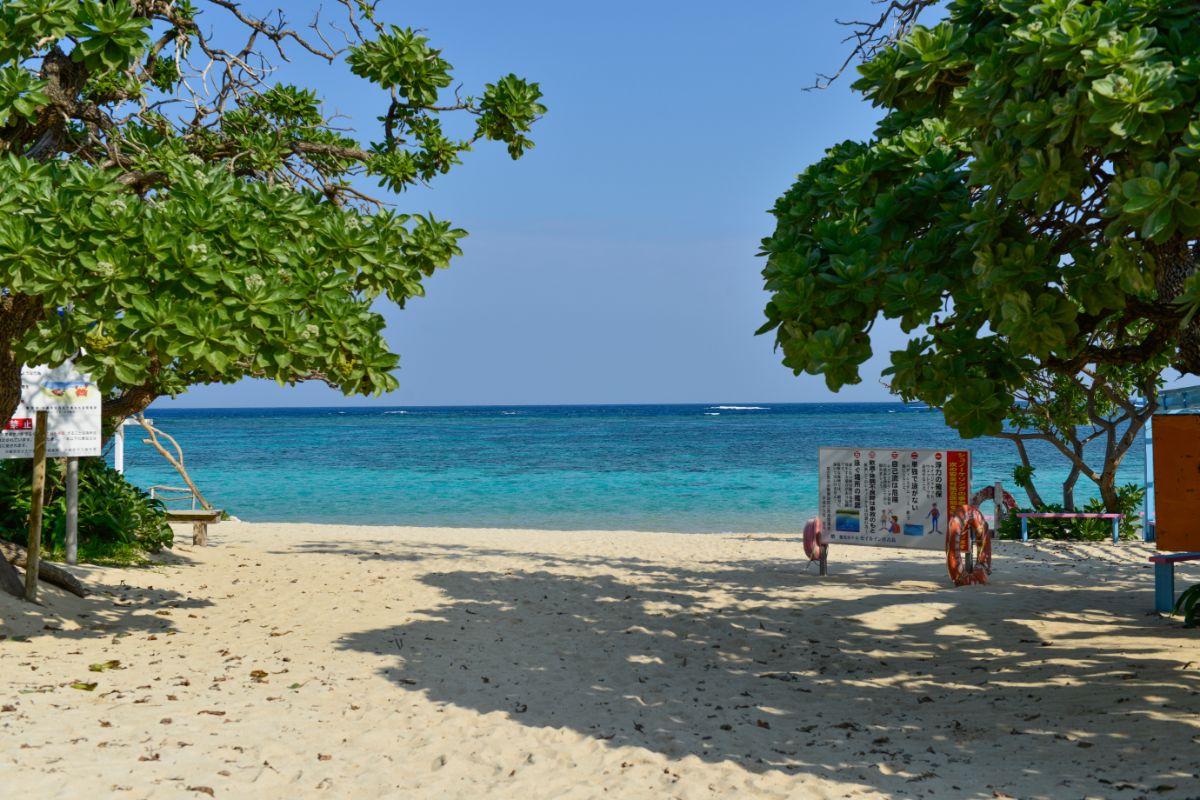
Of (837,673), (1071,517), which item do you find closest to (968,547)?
(837,673)

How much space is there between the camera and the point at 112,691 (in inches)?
260

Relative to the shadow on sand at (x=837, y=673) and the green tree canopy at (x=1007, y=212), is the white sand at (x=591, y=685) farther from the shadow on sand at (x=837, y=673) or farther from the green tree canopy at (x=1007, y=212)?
the green tree canopy at (x=1007, y=212)

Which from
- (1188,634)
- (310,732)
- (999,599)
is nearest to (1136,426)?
(999,599)

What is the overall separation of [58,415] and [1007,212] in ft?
28.5

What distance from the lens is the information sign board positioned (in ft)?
30.4

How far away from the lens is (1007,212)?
503 centimetres

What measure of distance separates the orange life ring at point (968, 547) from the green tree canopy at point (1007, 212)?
4462 millimetres

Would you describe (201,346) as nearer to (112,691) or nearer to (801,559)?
(112,691)

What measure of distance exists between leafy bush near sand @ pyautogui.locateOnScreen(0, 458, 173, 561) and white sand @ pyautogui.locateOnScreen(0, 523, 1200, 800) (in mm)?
622

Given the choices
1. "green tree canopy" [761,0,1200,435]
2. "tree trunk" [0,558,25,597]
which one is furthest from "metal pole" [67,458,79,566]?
"green tree canopy" [761,0,1200,435]

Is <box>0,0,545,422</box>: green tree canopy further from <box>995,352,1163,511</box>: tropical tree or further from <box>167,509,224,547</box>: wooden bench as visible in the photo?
<box>995,352,1163,511</box>: tropical tree

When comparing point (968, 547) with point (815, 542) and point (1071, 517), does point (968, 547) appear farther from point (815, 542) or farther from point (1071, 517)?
point (1071, 517)

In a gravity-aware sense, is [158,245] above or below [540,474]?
above

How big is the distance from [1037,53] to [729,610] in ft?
21.9
